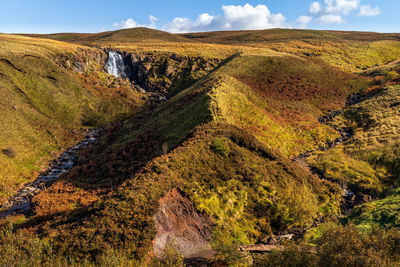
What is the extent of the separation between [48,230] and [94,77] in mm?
69715

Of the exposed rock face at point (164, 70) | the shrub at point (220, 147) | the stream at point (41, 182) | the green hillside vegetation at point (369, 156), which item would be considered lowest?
the stream at point (41, 182)

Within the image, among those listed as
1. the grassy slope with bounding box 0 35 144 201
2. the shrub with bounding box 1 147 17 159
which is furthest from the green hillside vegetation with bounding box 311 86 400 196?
the shrub with bounding box 1 147 17 159

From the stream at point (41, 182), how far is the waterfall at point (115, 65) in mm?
48937

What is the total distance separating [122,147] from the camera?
34812 millimetres

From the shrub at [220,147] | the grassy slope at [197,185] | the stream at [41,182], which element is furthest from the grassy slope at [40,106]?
the shrub at [220,147]

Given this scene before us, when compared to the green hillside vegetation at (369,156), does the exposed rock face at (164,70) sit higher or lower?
higher

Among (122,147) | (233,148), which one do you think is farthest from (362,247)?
(122,147)

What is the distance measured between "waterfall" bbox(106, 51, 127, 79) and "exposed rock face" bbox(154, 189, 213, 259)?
264 ft

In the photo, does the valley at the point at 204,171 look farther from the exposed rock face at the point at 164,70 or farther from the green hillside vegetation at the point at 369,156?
the exposed rock face at the point at 164,70

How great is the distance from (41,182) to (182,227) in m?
23.8

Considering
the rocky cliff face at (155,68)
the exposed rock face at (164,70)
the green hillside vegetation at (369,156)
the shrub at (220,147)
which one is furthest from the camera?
the exposed rock face at (164,70)

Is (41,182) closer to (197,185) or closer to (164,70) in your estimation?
(197,185)

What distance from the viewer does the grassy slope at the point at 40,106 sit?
35031 mm

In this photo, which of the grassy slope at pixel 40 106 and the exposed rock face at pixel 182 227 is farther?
the grassy slope at pixel 40 106
